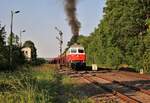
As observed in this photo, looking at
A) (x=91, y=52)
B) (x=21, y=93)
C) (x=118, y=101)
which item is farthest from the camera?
(x=91, y=52)

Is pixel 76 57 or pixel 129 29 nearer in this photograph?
pixel 76 57

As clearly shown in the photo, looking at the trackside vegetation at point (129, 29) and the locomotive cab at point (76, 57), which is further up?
the trackside vegetation at point (129, 29)

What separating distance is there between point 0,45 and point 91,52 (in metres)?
66.0

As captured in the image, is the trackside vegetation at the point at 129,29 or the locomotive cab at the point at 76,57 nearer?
the trackside vegetation at the point at 129,29

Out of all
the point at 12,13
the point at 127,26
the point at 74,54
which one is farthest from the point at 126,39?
the point at 12,13

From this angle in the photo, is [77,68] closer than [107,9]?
Yes

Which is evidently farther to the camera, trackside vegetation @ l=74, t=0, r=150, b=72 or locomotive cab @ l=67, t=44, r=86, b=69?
locomotive cab @ l=67, t=44, r=86, b=69

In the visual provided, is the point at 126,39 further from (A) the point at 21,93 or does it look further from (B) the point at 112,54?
(A) the point at 21,93

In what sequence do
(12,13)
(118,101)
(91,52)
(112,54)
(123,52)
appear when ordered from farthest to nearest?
(91,52)
(112,54)
(123,52)
(12,13)
(118,101)

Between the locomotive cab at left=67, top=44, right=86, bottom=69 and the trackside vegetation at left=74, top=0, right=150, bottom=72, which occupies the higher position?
the trackside vegetation at left=74, top=0, right=150, bottom=72

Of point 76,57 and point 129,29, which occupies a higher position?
point 129,29

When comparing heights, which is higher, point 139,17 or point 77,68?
point 139,17

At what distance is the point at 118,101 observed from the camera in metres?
20.4

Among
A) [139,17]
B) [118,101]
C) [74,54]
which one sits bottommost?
[118,101]
